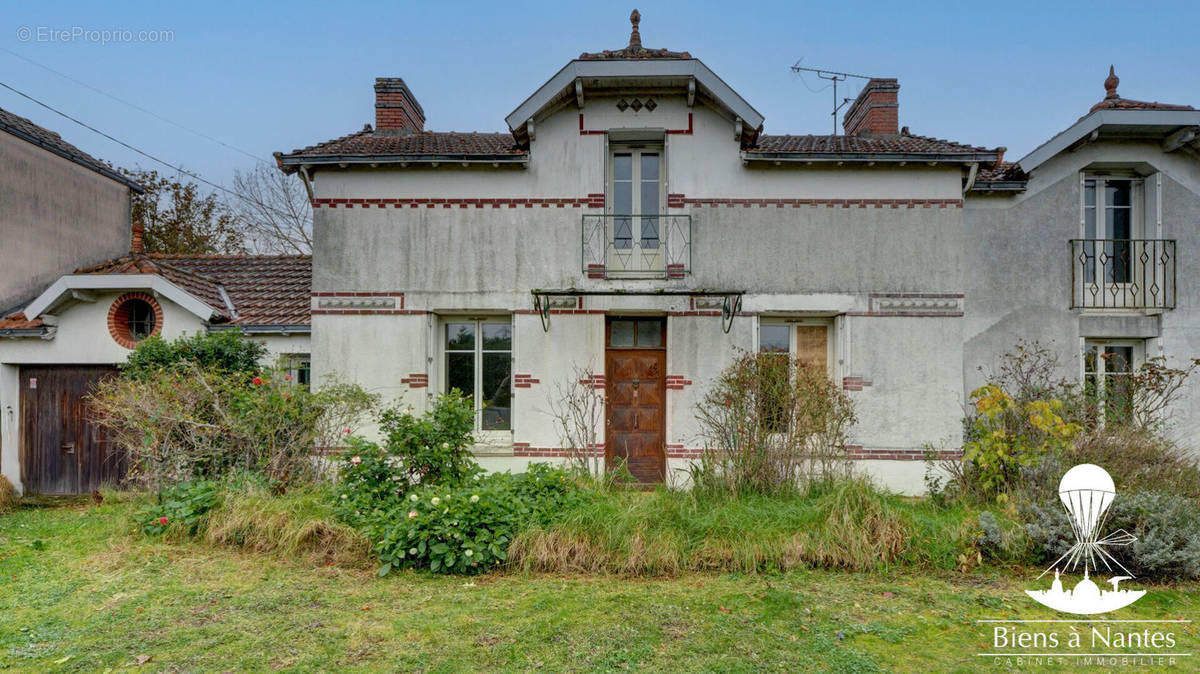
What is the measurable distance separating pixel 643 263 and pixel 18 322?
9.88 meters

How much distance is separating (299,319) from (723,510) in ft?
24.1

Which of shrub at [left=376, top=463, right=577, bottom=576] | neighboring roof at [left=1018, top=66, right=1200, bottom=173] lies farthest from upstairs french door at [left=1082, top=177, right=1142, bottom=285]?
shrub at [left=376, top=463, right=577, bottom=576]

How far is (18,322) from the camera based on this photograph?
364 inches

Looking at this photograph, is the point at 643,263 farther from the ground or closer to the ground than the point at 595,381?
farther from the ground

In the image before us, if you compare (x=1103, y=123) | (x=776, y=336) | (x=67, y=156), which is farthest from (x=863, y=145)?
(x=67, y=156)

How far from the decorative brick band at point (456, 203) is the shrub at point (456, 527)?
4.69 meters

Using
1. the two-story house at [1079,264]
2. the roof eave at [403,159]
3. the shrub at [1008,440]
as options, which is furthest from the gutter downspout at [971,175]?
the roof eave at [403,159]

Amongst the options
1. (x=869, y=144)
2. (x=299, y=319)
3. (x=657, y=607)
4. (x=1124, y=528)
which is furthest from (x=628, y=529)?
(x=869, y=144)

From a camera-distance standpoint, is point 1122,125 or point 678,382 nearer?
point 678,382

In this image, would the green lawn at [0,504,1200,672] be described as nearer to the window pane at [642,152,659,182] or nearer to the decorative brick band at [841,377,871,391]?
the decorative brick band at [841,377,871,391]

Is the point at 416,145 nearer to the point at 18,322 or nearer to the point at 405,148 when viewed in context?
the point at 405,148

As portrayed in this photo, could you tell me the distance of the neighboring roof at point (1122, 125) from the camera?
8.85 meters

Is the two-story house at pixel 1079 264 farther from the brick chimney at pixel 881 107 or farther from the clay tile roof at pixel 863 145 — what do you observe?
the brick chimney at pixel 881 107

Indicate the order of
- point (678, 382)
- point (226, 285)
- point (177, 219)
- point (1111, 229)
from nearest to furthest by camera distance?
point (678, 382) < point (1111, 229) < point (226, 285) < point (177, 219)
